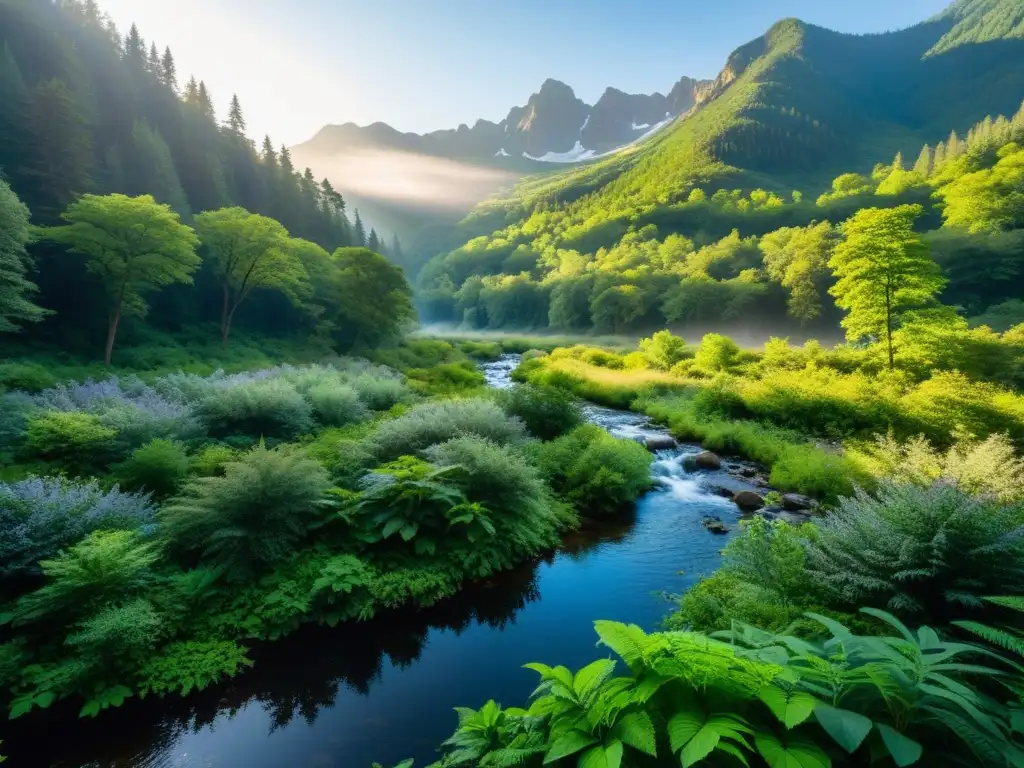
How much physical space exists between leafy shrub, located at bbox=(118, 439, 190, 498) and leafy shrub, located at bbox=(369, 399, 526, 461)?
3925mm

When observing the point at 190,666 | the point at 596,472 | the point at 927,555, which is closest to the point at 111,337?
the point at 190,666

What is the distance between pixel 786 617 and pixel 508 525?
5.29 m

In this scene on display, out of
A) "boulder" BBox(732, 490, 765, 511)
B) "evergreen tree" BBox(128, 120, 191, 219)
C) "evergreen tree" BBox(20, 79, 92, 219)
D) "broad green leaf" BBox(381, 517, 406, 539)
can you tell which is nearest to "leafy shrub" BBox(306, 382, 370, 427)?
"broad green leaf" BBox(381, 517, 406, 539)

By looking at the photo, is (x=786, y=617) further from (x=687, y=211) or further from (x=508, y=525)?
(x=687, y=211)

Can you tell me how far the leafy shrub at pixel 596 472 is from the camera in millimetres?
12438

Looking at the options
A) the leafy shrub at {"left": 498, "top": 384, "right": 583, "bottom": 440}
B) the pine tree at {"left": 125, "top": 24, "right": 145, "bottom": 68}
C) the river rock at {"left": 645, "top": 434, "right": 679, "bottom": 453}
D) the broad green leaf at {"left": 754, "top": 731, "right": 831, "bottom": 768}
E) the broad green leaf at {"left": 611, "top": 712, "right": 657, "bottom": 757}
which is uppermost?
the pine tree at {"left": 125, "top": 24, "right": 145, "bottom": 68}

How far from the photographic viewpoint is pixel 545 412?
1662 centimetres

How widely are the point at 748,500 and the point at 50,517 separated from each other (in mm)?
14362

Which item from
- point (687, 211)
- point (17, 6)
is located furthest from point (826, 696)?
point (687, 211)

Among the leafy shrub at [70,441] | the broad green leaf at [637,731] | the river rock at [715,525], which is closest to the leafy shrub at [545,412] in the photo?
the river rock at [715,525]

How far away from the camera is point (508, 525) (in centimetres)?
954

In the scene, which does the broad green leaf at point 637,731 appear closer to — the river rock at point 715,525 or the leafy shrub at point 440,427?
the leafy shrub at point 440,427

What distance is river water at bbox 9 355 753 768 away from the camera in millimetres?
5242

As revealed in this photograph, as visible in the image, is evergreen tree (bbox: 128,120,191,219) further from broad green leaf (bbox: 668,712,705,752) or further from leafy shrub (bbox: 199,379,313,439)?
broad green leaf (bbox: 668,712,705,752)
